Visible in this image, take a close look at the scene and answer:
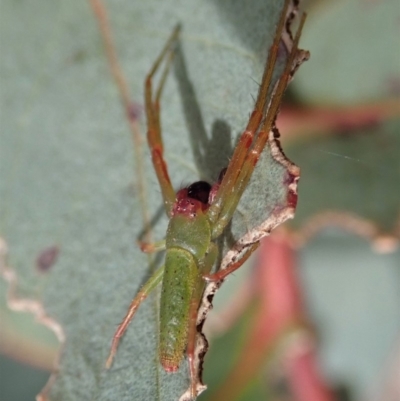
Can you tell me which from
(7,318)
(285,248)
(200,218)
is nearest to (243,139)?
(200,218)

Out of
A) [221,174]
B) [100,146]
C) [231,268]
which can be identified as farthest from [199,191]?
[100,146]

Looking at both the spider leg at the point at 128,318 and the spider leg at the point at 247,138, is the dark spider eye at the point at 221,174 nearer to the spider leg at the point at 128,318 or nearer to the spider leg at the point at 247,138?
the spider leg at the point at 247,138

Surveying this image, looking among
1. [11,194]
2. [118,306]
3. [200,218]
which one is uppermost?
[11,194]

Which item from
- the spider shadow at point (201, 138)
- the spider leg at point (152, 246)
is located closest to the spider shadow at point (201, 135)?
the spider shadow at point (201, 138)

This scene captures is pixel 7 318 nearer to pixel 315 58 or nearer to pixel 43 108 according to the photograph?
pixel 43 108

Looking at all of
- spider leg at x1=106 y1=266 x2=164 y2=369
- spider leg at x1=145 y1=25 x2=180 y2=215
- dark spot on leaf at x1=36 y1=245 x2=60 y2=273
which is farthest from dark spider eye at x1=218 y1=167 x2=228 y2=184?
dark spot on leaf at x1=36 y1=245 x2=60 y2=273

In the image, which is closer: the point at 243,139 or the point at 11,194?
the point at 243,139
